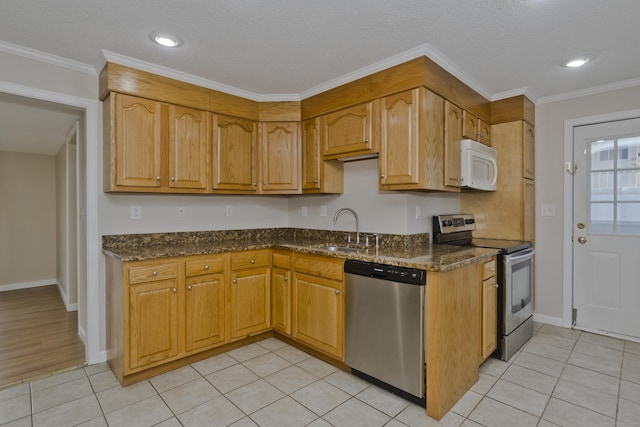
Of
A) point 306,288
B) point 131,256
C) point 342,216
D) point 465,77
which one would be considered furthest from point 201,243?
point 465,77

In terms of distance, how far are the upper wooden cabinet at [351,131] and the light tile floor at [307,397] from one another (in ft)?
5.78

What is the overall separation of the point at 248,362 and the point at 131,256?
121 cm

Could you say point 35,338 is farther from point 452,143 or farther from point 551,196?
point 551,196

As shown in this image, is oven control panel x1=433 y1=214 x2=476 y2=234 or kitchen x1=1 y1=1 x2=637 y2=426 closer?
kitchen x1=1 y1=1 x2=637 y2=426

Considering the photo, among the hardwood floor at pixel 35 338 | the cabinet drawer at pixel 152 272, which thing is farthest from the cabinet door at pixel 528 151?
the hardwood floor at pixel 35 338

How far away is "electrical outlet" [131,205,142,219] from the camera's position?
288 centimetres

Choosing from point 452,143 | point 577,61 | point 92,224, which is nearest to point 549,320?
point 452,143

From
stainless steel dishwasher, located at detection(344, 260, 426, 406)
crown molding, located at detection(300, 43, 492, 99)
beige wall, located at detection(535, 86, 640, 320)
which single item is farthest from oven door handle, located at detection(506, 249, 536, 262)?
crown molding, located at detection(300, 43, 492, 99)

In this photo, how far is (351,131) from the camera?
9.48 ft

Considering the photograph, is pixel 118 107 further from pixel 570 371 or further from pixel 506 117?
pixel 570 371

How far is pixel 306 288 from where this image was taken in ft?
9.18

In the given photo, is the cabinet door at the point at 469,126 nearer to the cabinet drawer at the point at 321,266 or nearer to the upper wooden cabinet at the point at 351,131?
the upper wooden cabinet at the point at 351,131

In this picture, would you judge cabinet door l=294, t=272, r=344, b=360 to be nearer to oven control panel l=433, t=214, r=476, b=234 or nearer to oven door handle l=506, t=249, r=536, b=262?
oven control panel l=433, t=214, r=476, b=234

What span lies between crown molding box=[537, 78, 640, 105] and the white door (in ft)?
1.03
